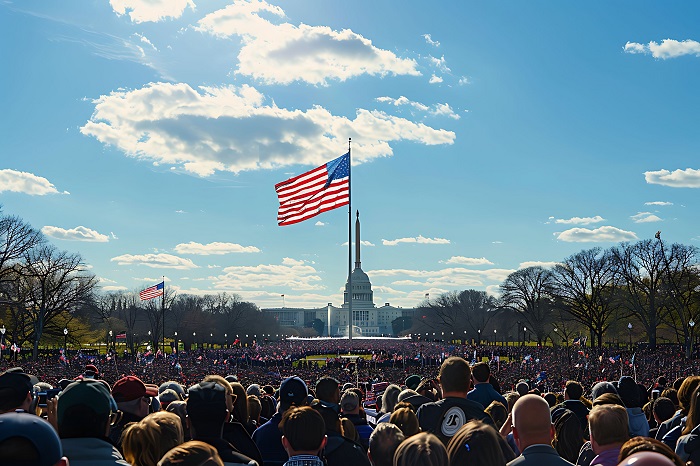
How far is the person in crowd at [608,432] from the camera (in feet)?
14.5

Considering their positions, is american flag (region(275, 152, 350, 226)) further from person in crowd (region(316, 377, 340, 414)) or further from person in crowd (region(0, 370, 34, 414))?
person in crowd (region(0, 370, 34, 414))

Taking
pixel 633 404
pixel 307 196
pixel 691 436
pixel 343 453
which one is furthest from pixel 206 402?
pixel 307 196

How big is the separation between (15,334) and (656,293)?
6617cm

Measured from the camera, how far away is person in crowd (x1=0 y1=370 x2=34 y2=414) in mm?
5332

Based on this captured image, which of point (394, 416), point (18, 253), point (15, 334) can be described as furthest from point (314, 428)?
point (15, 334)

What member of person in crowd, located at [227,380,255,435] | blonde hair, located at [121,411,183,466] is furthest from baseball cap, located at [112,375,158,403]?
blonde hair, located at [121,411,183,466]

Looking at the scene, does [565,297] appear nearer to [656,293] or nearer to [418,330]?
[656,293]

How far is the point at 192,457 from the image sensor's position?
3270mm

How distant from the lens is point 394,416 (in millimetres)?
6184

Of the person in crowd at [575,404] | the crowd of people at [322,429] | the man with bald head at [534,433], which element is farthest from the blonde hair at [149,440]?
the person in crowd at [575,404]

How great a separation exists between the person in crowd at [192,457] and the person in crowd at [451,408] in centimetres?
303

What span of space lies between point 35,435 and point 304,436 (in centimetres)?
197

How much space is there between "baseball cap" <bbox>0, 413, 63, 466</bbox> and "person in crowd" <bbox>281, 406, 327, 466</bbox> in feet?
5.97

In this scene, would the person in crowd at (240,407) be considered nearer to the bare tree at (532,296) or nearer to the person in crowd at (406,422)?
the person in crowd at (406,422)
